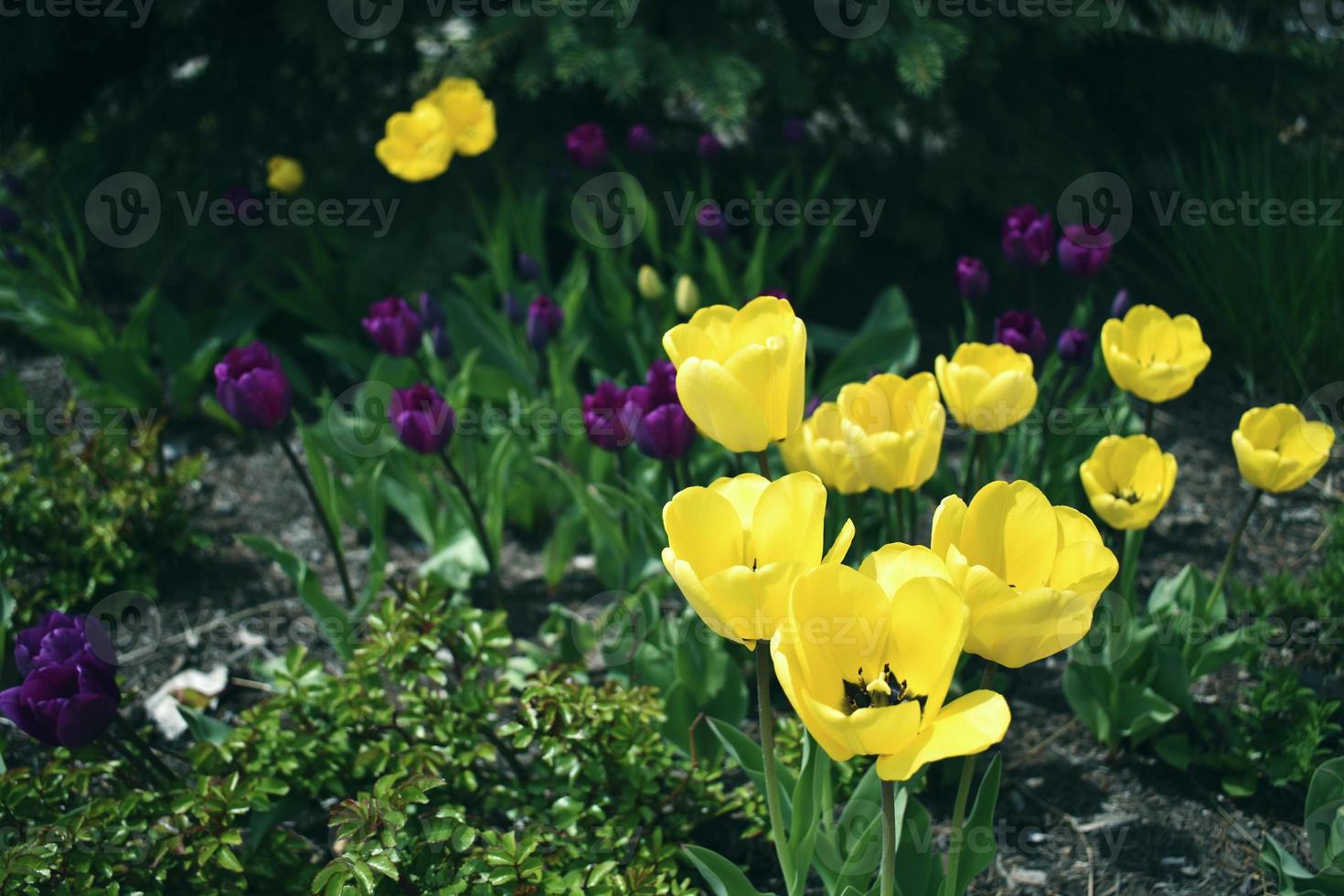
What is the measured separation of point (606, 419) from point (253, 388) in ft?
2.11

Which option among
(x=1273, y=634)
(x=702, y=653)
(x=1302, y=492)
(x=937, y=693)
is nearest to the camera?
(x=937, y=693)

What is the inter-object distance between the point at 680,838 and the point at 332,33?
7.63 feet

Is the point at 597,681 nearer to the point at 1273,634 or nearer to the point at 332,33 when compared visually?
the point at 1273,634

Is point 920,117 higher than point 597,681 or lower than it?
higher

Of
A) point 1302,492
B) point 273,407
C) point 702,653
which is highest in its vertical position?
point 273,407

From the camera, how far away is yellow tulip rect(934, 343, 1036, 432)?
5.47 feet

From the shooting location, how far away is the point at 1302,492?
2.75m

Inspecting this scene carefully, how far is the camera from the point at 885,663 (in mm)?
1084

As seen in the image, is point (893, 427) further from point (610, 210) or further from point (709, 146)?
point (610, 210)

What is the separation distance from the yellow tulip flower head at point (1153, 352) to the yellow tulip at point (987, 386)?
0.23 metres

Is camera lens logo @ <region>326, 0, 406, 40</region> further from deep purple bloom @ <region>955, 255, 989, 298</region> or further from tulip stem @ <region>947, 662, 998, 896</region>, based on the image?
tulip stem @ <region>947, 662, 998, 896</region>

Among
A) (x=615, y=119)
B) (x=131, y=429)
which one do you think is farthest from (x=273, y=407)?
(x=615, y=119)

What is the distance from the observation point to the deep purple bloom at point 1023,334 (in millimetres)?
1999

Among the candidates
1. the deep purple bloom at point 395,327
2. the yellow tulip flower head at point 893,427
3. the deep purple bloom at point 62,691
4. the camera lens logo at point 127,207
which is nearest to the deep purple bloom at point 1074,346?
the yellow tulip flower head at point 893,427
